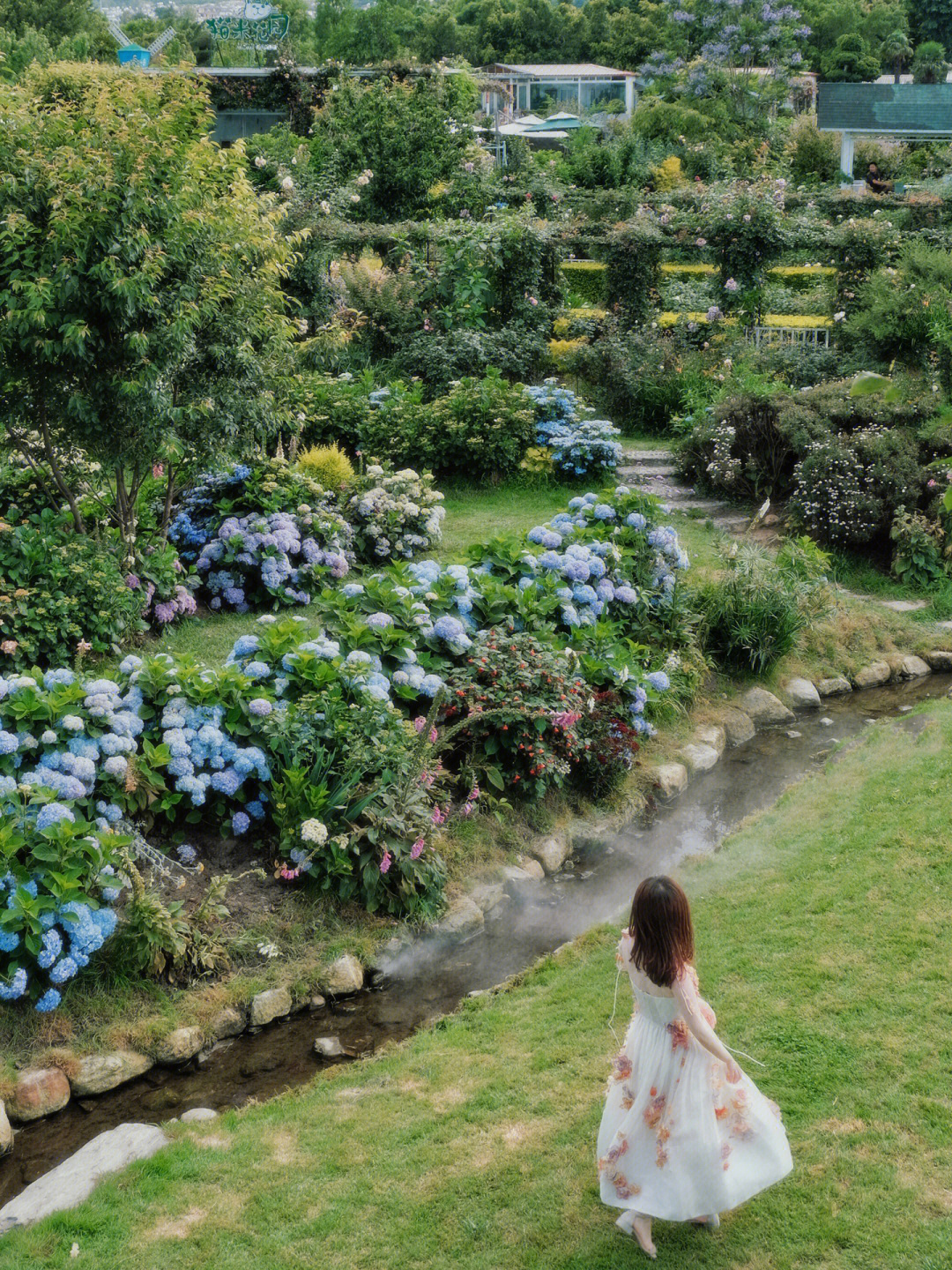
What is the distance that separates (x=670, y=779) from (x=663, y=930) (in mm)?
4275

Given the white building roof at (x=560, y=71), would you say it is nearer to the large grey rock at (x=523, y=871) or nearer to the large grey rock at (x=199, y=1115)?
the large grey rock at (x=523, y=871)

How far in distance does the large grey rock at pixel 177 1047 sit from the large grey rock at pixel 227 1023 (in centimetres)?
9

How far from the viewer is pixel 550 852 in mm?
6527

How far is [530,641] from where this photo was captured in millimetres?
6973

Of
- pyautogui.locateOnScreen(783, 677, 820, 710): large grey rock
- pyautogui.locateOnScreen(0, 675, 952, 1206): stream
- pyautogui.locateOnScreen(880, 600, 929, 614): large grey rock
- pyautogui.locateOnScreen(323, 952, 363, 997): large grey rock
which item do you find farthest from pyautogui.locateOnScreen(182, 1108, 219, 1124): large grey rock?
pyautogui.locateOnScreen(880, 600, 929, 614): large grey rock

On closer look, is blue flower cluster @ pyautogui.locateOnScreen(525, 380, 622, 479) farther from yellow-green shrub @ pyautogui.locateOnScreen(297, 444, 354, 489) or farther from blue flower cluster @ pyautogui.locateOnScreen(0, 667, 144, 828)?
blue flower cluster @ pyautogui.locateOnScreen(0, 667, 144, 828)

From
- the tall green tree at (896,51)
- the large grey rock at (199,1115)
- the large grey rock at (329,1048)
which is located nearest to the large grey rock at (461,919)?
the large grey rock at (329,1048)

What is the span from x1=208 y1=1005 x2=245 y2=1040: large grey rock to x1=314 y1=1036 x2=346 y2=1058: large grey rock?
13.8 inches

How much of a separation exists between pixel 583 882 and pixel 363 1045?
5.75 ft

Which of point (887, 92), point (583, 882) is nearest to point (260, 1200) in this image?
point (583, 882)

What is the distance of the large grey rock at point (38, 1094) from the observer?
4.52 m

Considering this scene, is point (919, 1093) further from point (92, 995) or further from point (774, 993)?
point (92, 995)

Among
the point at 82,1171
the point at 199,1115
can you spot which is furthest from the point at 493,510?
the point at 82,1171

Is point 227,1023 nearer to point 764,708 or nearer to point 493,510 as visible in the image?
point 764,708
